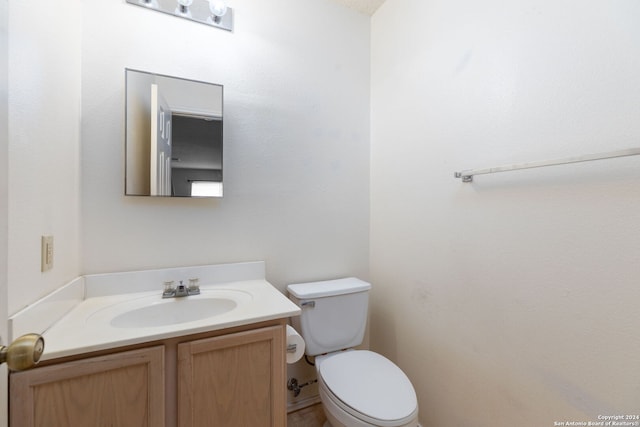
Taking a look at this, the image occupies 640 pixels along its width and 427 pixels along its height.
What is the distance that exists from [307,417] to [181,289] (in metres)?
1.03

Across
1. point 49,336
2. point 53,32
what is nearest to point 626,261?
point 49,336

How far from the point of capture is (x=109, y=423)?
2.80ft

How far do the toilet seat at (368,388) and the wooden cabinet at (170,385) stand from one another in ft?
0.86

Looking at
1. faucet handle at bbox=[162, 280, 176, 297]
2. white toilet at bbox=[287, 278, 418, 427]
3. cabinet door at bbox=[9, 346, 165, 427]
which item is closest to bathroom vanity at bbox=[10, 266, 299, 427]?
cabinet door at bbox=[9, 346, 165, 427]

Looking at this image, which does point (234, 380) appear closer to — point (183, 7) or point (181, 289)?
point (181, 289)

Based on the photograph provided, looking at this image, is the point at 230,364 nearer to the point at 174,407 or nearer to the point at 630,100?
the point at 174,407

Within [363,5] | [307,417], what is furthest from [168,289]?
[363,5]

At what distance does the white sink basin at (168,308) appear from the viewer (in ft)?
3.67

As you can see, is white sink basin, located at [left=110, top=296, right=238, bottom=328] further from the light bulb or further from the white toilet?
the light bulb

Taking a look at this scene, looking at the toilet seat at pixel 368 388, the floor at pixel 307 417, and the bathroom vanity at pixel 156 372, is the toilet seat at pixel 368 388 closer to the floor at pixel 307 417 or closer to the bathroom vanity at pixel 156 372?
the bathroom vanity at pixel 156 372

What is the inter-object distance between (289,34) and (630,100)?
1.52 metres

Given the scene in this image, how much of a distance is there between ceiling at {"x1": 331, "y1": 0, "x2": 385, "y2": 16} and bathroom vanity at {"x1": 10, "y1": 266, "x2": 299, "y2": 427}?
181 centimetres

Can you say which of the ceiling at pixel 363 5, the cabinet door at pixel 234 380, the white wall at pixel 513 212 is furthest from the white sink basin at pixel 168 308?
the ceiling at pixel 363 5

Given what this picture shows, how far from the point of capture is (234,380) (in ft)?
3.31
